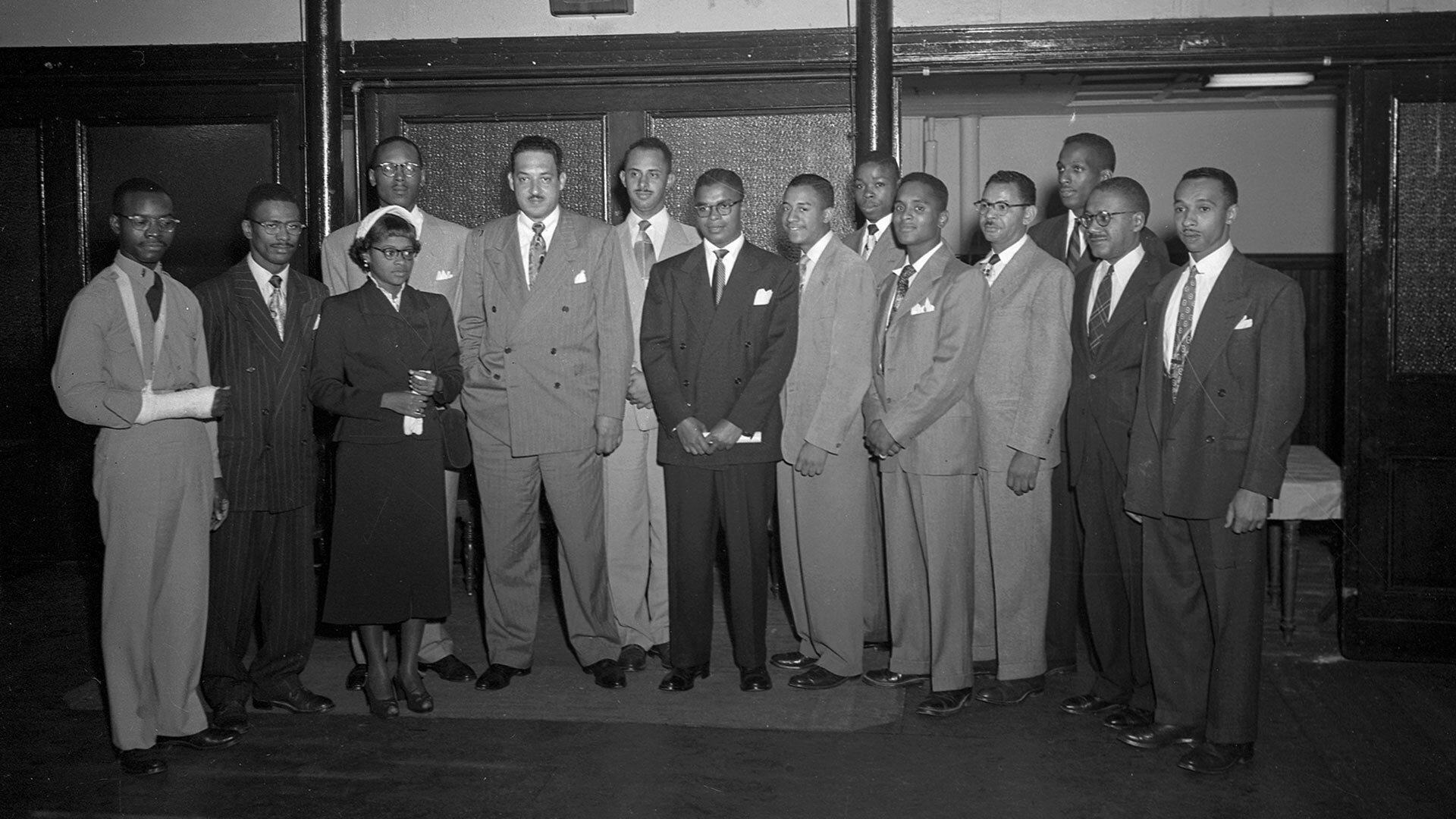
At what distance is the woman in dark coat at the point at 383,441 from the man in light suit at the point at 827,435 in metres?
1.26

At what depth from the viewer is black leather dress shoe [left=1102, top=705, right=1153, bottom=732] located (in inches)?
161

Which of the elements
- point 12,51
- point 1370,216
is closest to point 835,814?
point 1370,216

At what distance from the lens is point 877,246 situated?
497 cm

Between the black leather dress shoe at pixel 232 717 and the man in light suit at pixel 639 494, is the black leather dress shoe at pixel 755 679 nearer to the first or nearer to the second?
the man in light suit at pixel 639 494

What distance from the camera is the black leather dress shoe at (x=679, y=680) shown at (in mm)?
4477

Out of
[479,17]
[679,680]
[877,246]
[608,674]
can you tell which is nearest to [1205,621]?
[679,680]

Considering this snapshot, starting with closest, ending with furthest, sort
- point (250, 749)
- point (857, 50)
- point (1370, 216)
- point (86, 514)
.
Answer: point (250, 749), point (1370, 216), point (857, 50), point (86, 514)

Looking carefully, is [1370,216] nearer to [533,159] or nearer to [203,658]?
[533,159]

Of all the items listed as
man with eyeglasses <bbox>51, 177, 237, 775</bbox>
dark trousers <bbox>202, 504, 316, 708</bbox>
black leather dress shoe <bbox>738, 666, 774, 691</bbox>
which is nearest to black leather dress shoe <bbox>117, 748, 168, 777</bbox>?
man with eyeglasses <bbox>51, 177, 237, 775</bbox>

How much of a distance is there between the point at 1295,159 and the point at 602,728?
24.5 feet

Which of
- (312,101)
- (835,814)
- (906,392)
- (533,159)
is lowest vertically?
(835,814)

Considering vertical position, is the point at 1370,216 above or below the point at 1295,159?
below

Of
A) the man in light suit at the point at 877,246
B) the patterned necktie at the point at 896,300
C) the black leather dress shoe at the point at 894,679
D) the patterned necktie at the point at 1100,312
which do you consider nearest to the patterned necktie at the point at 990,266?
the patterned necktie at the point at 896,300

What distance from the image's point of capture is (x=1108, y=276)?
4289 millimetres
